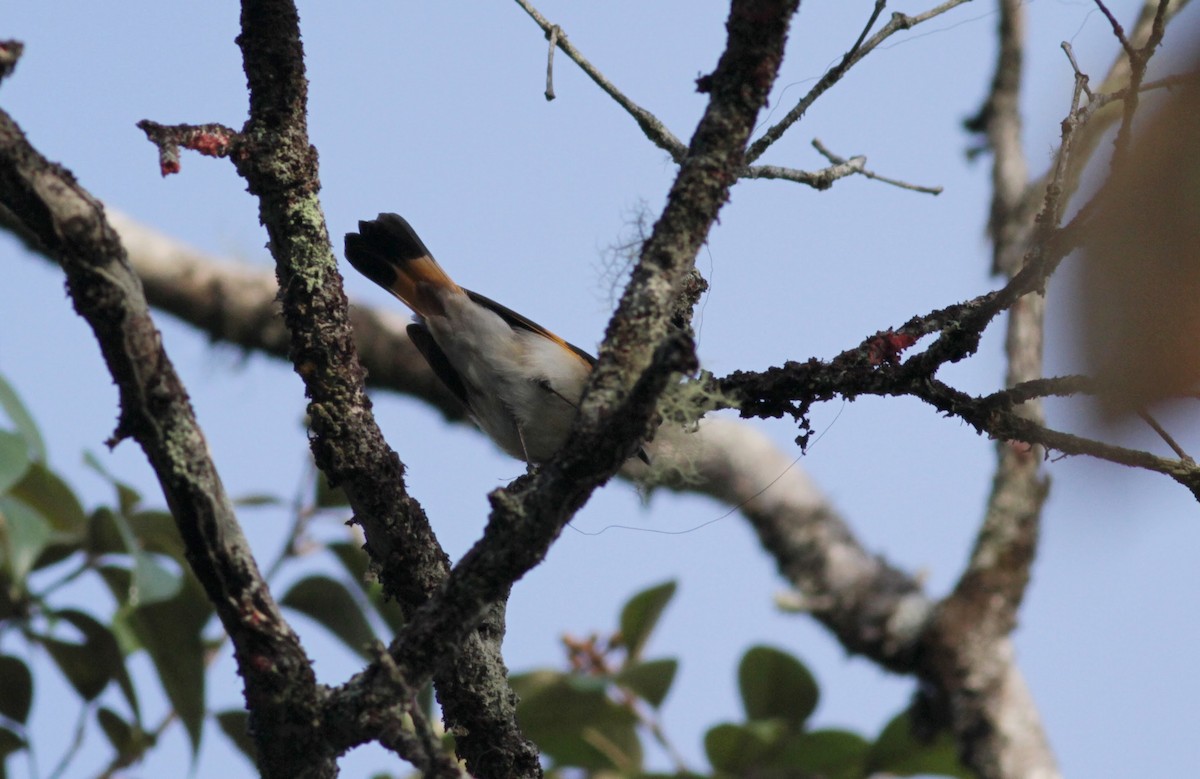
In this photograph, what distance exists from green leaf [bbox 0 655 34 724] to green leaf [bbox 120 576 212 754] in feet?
1.04

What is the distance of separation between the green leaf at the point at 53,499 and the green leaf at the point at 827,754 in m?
2.34

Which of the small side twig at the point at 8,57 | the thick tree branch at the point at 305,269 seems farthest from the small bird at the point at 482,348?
the small side twig at the point at 8,57

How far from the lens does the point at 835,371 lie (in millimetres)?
2025

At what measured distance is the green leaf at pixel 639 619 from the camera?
13.8ft

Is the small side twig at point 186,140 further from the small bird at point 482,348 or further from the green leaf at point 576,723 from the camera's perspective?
the green leaf at point 576,723

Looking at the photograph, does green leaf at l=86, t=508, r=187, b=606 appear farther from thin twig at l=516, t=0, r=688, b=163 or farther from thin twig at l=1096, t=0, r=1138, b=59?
thin twig at l=1096, t=0, r=1138, b=59

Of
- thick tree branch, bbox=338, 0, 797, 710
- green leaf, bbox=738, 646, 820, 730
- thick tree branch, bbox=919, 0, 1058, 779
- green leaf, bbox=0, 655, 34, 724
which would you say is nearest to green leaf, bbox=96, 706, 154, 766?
green leaf, bbox=0, 655, 34, 724

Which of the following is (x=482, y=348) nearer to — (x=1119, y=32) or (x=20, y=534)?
(x=20, y=534)

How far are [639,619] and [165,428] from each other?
9.34ft

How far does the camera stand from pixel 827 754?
143 inches

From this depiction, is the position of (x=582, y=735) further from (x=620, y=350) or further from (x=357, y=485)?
(x=620, y=350)

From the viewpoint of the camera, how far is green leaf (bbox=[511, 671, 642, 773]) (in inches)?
145

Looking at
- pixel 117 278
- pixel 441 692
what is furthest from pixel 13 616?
pixel 117 278

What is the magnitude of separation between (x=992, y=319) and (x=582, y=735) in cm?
239
